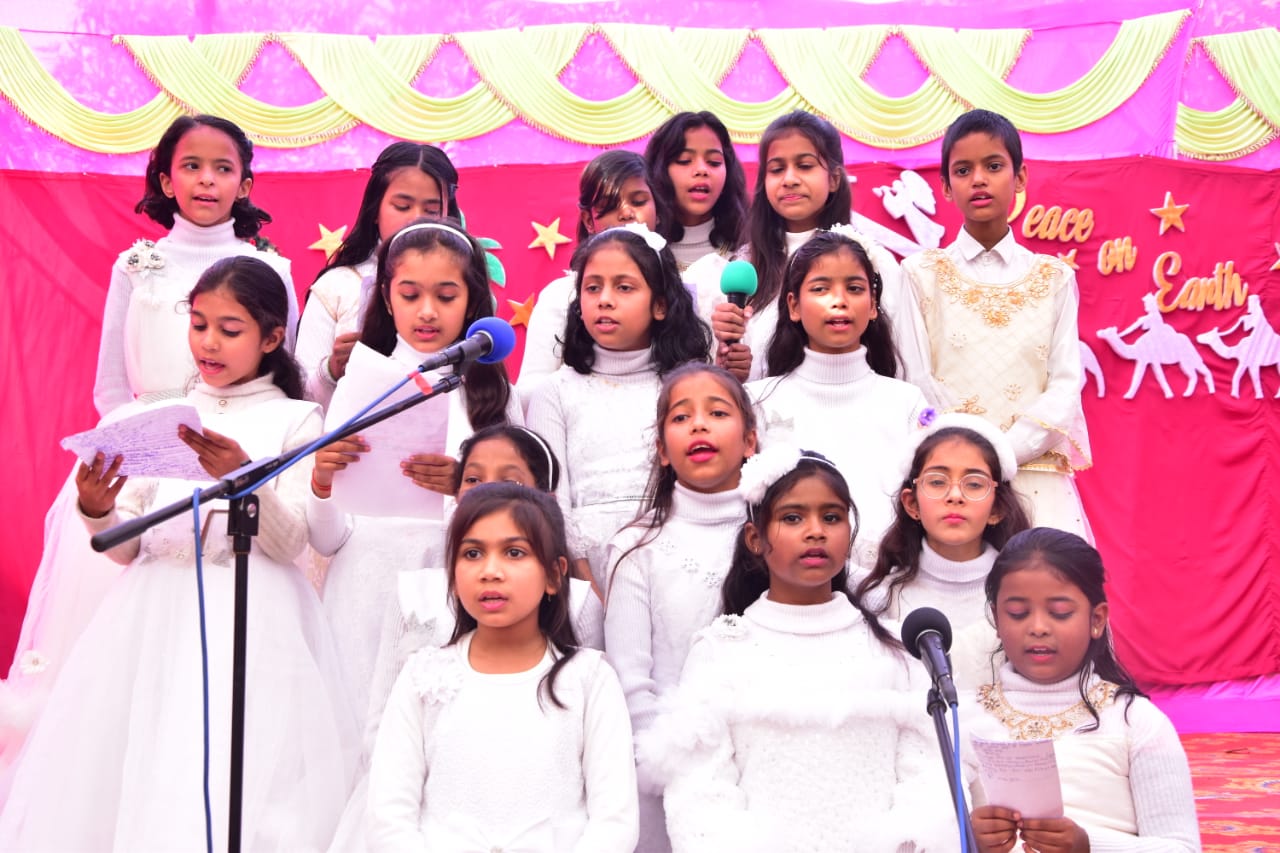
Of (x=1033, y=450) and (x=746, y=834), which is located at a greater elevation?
(x=1033, y=450)

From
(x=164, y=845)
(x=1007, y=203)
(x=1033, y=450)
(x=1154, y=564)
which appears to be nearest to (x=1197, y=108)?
(x=1154, y=564)

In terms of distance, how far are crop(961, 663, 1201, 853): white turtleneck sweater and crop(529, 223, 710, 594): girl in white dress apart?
3.12 ft

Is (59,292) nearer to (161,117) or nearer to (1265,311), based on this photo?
(161,117)

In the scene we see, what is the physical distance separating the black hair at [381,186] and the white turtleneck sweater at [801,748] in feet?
5.38

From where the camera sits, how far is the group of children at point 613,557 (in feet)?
7.13

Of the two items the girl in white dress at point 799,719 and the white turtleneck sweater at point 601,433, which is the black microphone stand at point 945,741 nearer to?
the girl in white dress at point 799,719

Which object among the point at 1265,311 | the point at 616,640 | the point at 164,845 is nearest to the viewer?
the point at 164,845

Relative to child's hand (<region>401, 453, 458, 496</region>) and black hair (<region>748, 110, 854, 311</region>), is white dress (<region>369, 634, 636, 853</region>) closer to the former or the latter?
child's hand (<region>401, 453, 458, 496</region>)

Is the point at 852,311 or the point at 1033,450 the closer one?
the point at 852,311

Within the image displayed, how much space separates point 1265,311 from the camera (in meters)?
5.04

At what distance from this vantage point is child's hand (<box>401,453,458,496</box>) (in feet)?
8.17

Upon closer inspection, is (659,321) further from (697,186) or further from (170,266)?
(170,266)

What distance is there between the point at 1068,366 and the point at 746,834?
1725mm

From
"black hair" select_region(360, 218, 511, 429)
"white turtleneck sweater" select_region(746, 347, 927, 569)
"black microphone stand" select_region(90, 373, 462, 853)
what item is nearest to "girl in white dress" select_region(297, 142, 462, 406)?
"black hair" select_region(360, 218, 511, 429)
